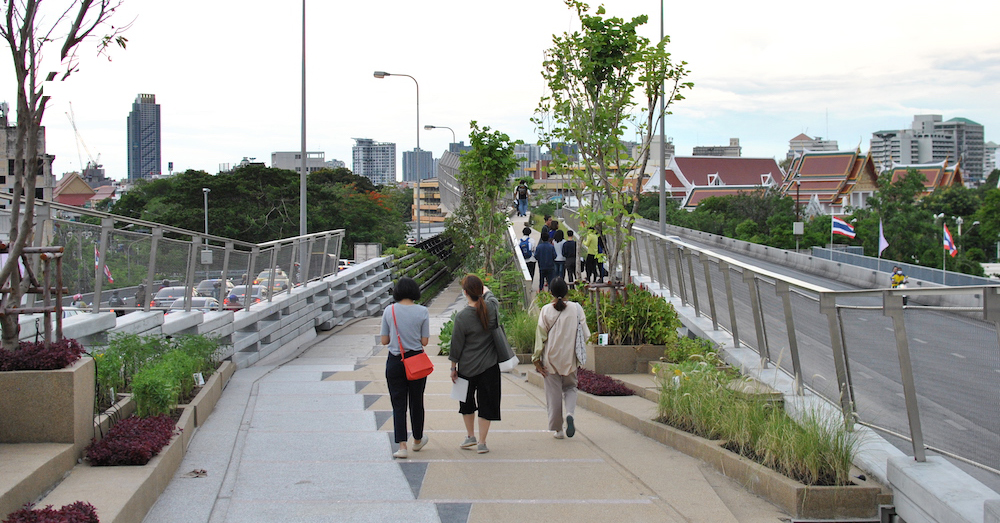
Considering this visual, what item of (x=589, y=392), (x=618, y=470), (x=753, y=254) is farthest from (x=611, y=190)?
(x=753, y=254)

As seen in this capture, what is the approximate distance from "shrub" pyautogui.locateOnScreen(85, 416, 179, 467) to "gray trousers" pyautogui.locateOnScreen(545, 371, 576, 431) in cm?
327

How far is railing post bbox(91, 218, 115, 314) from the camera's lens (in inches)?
369

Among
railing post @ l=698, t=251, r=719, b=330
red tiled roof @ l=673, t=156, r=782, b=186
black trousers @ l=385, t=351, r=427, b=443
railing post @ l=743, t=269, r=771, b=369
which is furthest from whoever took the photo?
red tiled roof @ l=673, t=156, r=782, b=186

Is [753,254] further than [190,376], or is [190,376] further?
[753,254]

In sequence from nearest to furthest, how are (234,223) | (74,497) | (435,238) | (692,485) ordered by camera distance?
1. (74,497)
2. (692,485)
3. (435,238)
4. (234,223)

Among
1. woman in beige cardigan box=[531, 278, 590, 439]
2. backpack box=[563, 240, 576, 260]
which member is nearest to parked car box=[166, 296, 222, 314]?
woman in beige cardigan box=[531, 278, 590, 439]

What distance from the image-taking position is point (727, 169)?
135000mm

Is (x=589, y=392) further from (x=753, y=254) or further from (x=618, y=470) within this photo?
(x=753, y=254)

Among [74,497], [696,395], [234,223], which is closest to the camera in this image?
[74,497]

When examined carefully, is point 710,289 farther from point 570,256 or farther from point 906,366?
point 570,256

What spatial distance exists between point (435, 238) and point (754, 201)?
44.0m

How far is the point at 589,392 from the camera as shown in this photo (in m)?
9.40

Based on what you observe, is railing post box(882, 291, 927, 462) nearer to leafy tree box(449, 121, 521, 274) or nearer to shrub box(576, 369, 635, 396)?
shrub box(576, 369, 635, 396)

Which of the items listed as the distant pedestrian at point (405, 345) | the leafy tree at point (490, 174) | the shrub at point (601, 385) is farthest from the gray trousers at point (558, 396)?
the leafy tree at point (490, 174)
